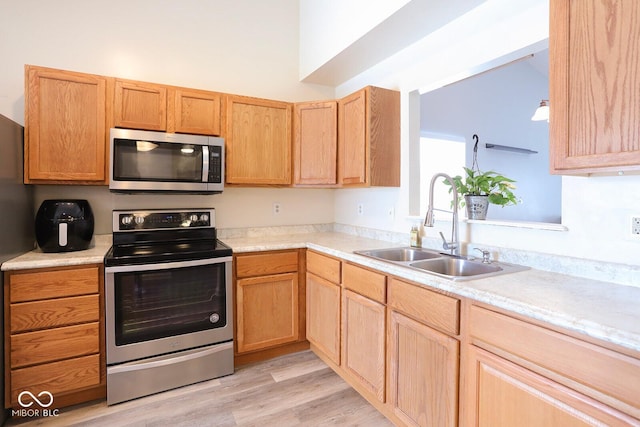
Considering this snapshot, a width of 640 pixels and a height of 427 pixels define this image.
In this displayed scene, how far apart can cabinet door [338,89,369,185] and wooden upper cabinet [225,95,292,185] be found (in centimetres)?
47

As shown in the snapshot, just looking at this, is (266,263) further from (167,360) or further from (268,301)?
(167,360)

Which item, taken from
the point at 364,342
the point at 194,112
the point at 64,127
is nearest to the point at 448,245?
the point at 364,342

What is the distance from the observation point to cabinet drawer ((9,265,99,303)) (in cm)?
184

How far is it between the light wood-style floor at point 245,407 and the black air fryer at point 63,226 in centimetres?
99

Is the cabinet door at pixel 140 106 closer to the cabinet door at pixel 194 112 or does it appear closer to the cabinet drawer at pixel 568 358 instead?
the cabinet door at pixel 194 112

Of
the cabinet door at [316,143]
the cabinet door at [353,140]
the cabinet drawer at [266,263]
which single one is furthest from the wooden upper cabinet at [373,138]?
the cabinet drawer at [266,263]

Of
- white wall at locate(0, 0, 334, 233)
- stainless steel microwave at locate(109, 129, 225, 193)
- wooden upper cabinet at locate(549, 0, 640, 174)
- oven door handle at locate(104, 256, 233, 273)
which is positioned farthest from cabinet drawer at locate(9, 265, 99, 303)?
wooden upper cabinet at locate(549, 0, 640, 174)

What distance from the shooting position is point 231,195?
3.01 meters

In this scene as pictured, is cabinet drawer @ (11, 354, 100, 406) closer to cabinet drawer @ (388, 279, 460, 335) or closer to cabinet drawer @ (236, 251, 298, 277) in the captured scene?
cabinet drawer @ (236, 251, 298, 277)

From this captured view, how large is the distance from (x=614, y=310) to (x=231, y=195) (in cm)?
265

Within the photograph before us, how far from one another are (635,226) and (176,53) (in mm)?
3200

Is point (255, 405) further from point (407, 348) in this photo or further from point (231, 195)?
point (231, 195)

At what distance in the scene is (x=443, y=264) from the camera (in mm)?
2012

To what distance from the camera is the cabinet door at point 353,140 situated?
2518 millimetres
